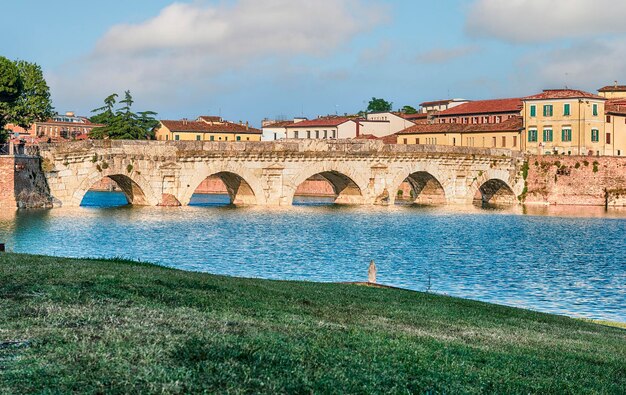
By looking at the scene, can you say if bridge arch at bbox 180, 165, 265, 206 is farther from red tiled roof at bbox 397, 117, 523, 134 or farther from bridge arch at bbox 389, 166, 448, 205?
red tiled roof at bbox 397, 117, 523, 134

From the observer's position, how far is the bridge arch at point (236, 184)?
66312 mm

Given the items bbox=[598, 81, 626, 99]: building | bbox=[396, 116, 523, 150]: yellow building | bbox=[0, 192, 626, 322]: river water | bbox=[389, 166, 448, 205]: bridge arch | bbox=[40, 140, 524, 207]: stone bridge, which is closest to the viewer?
bbox=[0, 192, 626, 322]: river water

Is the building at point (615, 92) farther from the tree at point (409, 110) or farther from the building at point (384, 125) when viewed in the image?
the tree at point (409, 110)

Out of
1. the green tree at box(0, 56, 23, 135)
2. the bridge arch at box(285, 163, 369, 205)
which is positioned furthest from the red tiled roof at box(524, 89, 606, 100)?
the green tree at box(0, 56, 23, 135)

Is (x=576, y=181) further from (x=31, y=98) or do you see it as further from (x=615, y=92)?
(x=31, y=98)

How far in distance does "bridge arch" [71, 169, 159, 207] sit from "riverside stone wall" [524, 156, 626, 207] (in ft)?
119

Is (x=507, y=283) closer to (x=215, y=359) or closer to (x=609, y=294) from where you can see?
(x=609, y=294)

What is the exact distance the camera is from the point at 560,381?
11781 mm

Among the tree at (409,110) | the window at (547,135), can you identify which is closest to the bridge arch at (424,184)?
the window at (547,135)

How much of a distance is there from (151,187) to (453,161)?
1045 inches

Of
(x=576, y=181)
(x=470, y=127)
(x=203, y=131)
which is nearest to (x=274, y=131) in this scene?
(x=203, y=131)

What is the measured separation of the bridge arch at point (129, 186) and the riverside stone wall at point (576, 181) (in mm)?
36124

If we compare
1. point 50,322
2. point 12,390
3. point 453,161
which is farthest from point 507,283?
point 453,161

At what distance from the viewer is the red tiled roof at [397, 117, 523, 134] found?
3868 inches
